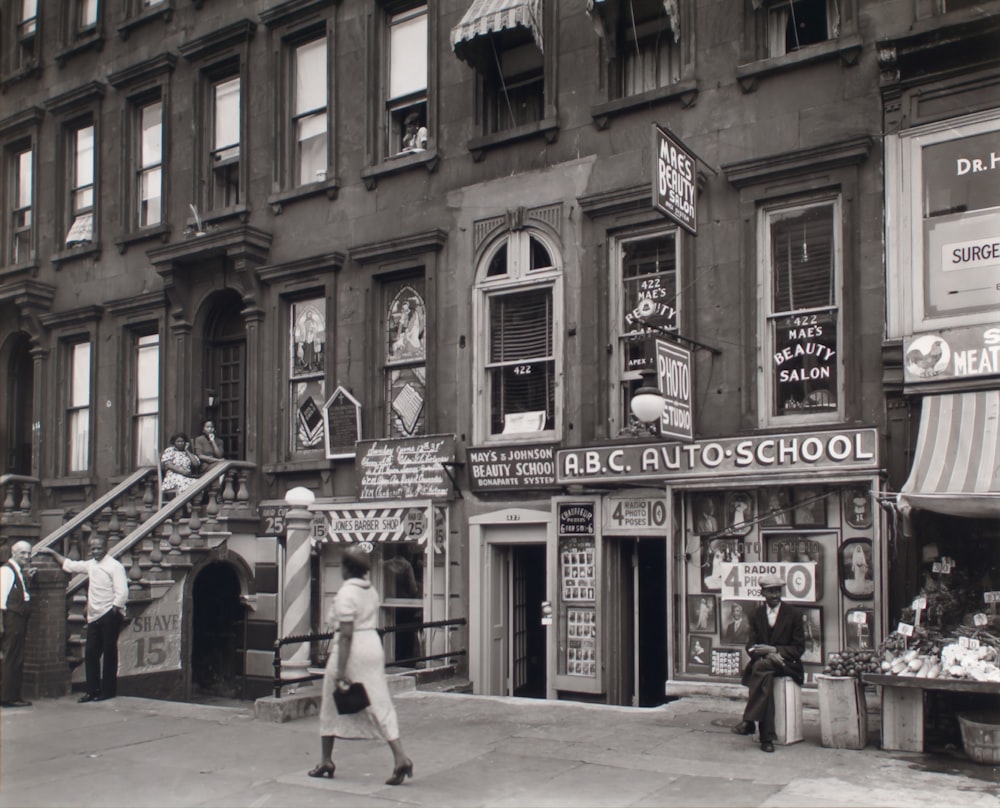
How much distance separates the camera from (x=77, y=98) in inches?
875

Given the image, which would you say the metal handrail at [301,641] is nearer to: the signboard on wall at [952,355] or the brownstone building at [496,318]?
the brownstone building at [496,318]

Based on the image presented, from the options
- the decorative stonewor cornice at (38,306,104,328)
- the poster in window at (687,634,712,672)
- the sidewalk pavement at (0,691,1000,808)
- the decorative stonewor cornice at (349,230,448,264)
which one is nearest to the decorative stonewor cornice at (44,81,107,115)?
the decorative stonewor cornice at (38,306,104,328)

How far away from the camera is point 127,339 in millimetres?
20953

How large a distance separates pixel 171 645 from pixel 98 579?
93.3 inches

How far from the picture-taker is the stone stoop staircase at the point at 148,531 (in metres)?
16.3

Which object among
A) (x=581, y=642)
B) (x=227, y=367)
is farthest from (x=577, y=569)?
(x=227, y=367)

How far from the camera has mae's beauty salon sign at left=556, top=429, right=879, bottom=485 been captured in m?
12.3

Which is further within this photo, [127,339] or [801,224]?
[127,339]

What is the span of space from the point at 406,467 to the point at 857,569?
6654 millimetres

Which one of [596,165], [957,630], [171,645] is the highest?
[596,165]

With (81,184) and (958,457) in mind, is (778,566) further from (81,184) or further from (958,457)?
(81,184)

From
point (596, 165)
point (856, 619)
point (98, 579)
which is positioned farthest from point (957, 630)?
point (98, 579)

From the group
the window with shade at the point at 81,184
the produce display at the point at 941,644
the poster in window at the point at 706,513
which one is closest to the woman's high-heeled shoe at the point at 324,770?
the produce display at the point at 941,644

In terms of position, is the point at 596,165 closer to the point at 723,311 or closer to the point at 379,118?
the point at 723,311
